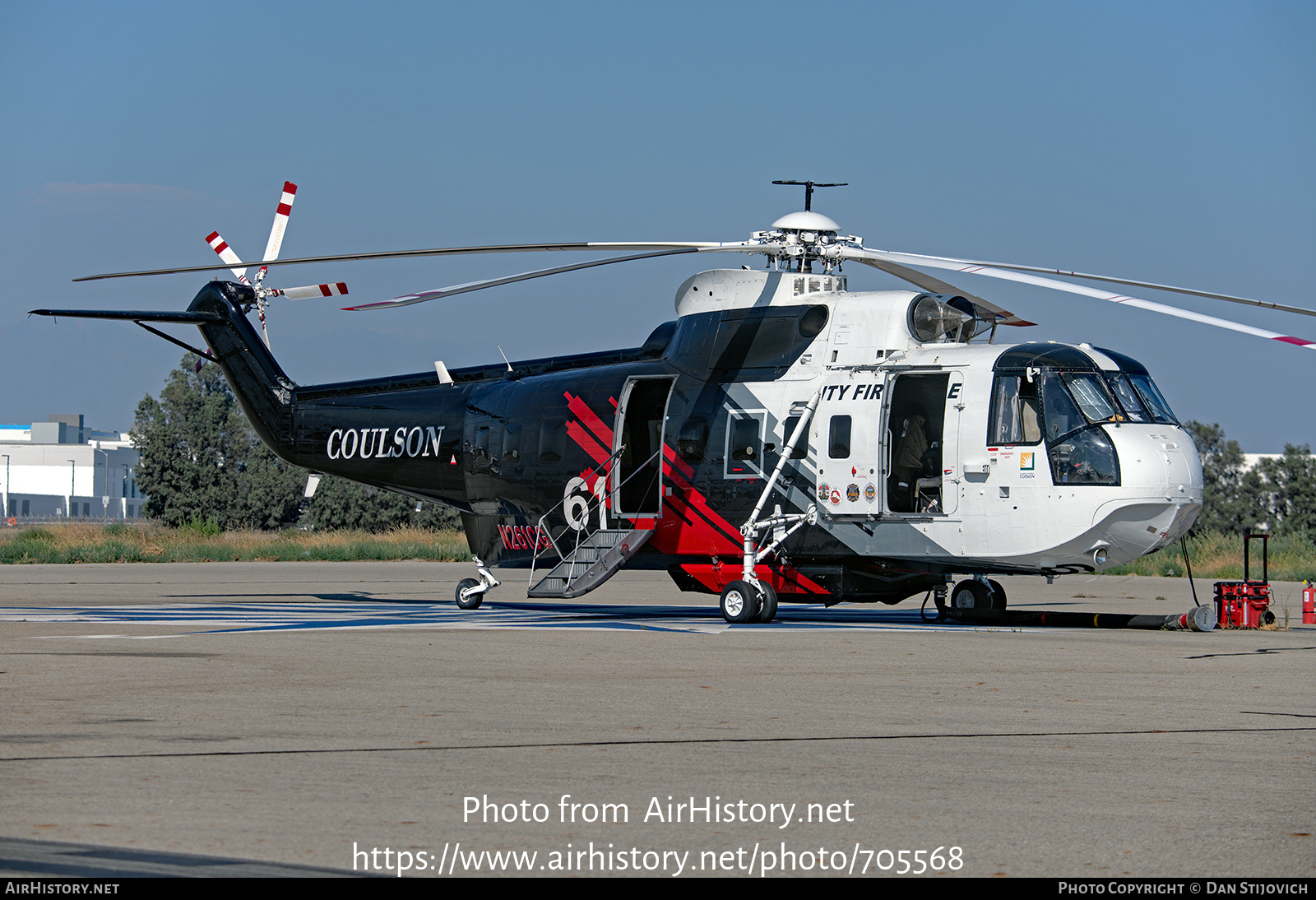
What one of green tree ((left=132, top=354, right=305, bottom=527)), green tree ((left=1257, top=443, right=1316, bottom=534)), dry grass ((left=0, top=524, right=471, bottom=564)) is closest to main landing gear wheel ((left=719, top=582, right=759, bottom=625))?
dry grass ((left=0, top=524, right=471, bottom=564))

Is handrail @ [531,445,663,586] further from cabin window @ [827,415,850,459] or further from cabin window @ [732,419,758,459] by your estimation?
cabin window @ [827,415,850,459]

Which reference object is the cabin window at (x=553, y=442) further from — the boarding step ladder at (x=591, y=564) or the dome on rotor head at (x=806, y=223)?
the dome on rotor head at (x=806, y=223)

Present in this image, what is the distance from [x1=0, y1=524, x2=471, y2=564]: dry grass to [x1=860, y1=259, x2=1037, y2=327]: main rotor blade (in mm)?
25655

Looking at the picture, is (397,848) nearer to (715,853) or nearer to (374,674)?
(715,853)

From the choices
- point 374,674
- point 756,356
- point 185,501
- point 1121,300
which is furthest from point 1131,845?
point 185,501

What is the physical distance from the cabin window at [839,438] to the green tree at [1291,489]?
149 ft

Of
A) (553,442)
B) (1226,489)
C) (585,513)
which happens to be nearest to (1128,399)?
(585,513)

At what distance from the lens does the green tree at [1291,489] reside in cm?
6088

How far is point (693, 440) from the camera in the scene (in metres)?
18.7

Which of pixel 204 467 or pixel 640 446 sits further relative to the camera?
pixel 204 467

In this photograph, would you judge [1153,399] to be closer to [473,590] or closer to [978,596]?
[978,596]

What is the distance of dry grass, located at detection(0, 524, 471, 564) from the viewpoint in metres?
39.8

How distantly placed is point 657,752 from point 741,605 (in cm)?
1025

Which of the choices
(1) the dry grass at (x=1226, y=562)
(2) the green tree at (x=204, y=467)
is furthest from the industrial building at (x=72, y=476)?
(1) the dry grass at (x=1226, y=562)
